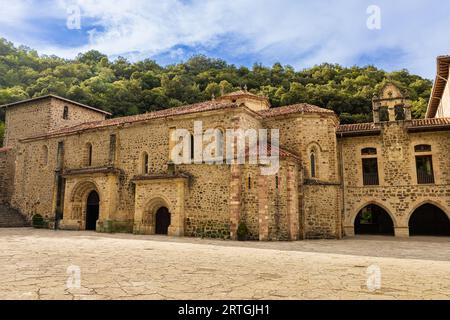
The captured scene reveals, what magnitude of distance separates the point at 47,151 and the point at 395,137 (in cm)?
2497

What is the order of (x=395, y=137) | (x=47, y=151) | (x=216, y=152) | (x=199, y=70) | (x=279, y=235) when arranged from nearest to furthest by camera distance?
1. (x=279, y=235)
2. (x=216, y=152)
3. (x=395, y=137)
4. (x=47, y=151)
5. (x=199, y=70)

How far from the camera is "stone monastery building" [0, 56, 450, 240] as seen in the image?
16062mm

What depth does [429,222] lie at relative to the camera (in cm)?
2303

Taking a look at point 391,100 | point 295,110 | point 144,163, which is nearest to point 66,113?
point 144,163

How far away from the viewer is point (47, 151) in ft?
79.3

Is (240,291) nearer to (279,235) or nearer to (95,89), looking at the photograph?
(279,235)

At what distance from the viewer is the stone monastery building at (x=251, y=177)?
16.1 metres

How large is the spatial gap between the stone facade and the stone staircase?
0.56 meters

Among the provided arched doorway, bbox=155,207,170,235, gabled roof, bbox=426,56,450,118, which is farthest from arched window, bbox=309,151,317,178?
gabled roof, bbox=426,56,450,118

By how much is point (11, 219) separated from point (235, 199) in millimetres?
A: 18389

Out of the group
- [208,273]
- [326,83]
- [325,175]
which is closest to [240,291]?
[208,273]

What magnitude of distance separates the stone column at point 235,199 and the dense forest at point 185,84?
79.9ft

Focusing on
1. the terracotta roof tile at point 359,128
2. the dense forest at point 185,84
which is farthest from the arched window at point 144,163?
the dense forest at point 185,84

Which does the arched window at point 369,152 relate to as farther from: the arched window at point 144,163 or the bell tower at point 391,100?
the arched window at point 144,163
